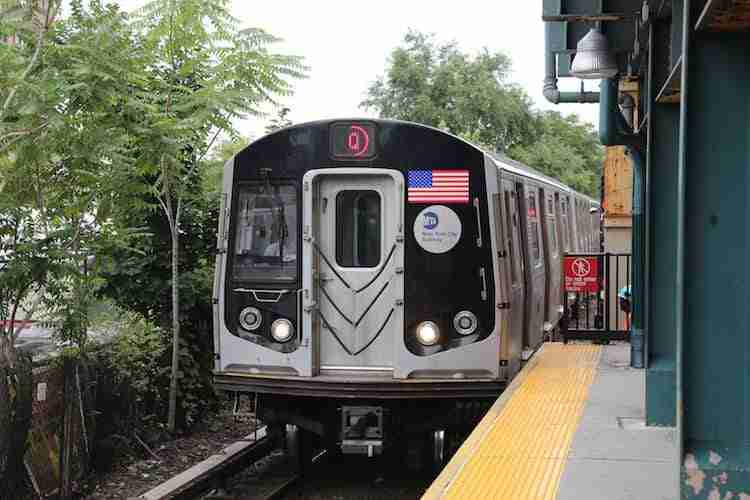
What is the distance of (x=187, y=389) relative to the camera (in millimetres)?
11570

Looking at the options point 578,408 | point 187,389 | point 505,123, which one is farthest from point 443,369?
→ point 505,123

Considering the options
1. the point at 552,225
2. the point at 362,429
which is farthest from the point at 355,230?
the point at 552,225

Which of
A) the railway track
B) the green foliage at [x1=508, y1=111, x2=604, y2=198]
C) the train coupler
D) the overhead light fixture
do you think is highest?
the green foliage at [x1=508, y1=111, x2=604, y2=198]

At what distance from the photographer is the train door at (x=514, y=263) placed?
Result: 9.70m

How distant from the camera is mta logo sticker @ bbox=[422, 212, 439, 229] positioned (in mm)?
9375

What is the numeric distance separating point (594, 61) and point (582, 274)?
4.37m

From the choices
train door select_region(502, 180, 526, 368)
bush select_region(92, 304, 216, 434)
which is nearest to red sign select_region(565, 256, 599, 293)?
train door select_region(502, 180, 526, 368)

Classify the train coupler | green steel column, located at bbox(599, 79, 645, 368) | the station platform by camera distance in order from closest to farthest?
the station platform → green steel column, located at bbox(599, 79, 645, 368) → the train coupler

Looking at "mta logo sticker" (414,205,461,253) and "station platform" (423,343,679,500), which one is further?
"mta logo sticker" (414,205,461,253)

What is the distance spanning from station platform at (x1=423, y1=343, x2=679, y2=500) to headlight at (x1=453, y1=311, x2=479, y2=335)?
66 cm

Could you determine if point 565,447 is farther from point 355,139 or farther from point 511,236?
point 355,139

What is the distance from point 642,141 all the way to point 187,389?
5589 mm

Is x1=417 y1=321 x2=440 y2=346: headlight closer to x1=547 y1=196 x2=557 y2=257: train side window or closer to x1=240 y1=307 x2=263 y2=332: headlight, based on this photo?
x1=240 y1=307 x2=263 y2=332: headlight

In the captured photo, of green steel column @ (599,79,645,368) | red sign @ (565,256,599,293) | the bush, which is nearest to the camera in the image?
green steel column @ (599,79,645,368)
